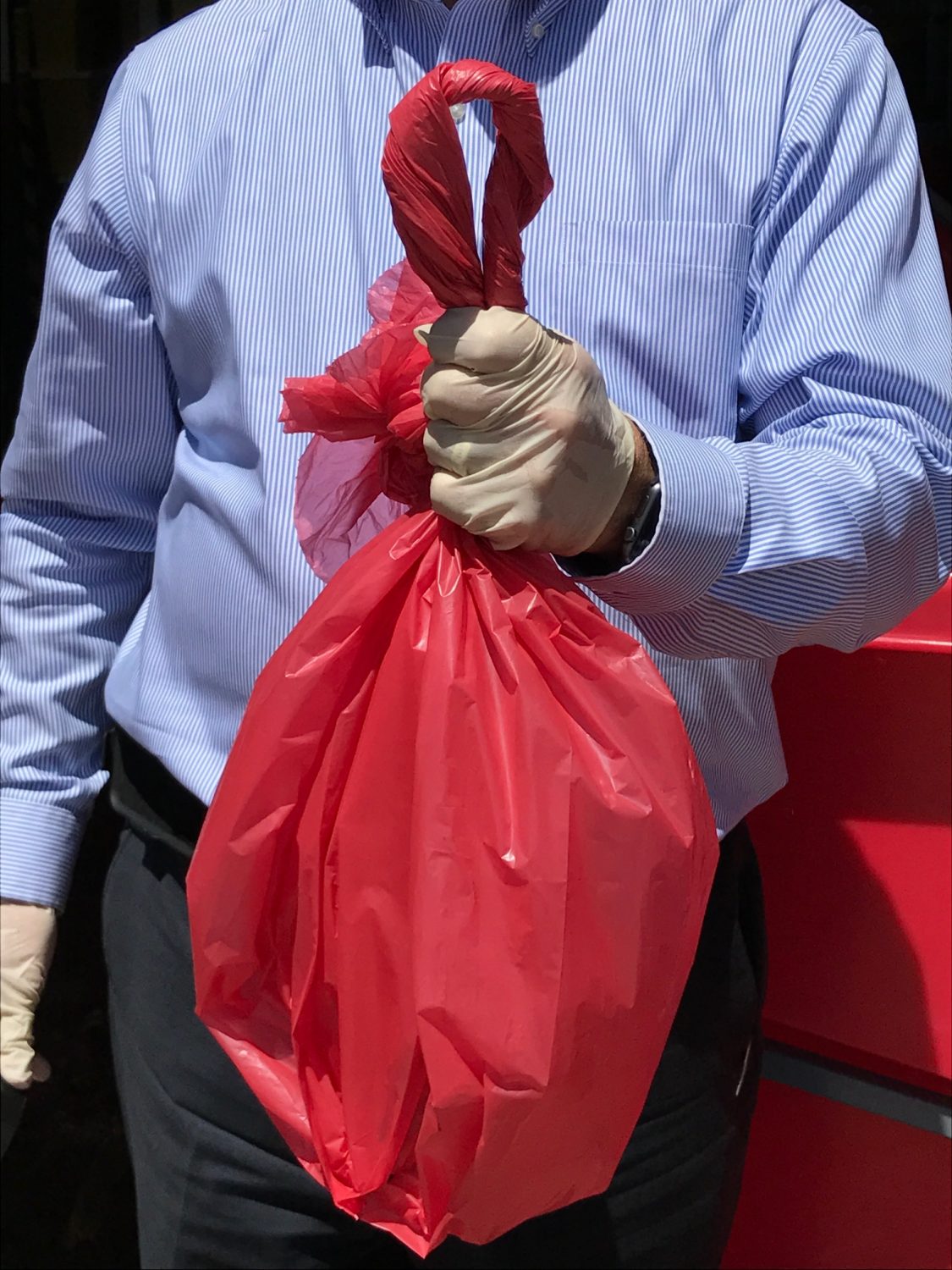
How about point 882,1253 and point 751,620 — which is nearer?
point 751,620

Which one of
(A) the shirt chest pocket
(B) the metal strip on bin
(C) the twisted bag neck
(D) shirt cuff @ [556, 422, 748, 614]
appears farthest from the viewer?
(B) the metal strip on bin

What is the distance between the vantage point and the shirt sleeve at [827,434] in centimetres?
78

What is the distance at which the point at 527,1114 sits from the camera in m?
0.70

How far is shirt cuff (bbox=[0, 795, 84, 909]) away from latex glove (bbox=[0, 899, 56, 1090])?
0.01 m

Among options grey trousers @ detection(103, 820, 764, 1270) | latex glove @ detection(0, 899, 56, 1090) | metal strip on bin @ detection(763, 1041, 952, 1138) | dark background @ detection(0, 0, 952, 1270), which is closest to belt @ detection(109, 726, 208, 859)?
grey trousers @ detection(103, 820, 764, 1270)

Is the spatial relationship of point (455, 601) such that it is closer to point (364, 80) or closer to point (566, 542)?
point (566, 542)

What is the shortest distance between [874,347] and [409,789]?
42 centimetres

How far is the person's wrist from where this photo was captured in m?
0.76

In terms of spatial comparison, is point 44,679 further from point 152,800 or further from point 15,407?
point 15,407

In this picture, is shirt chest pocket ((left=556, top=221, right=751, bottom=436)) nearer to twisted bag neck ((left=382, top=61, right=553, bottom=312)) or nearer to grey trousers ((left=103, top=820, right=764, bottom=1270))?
twisted bag neck ((left=382, top=61, right=553, bottom=312))

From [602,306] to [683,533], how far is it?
236 millimetres

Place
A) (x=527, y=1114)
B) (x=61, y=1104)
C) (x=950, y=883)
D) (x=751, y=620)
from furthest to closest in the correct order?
(x=61, y=1104)
(x=950, y=883)
(x=751, y=620)
(x=527, y=1114)

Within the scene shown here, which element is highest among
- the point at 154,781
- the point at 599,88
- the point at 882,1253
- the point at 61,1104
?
the point at 599,88

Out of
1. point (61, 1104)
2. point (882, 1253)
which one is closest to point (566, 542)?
point (882, 1253)
